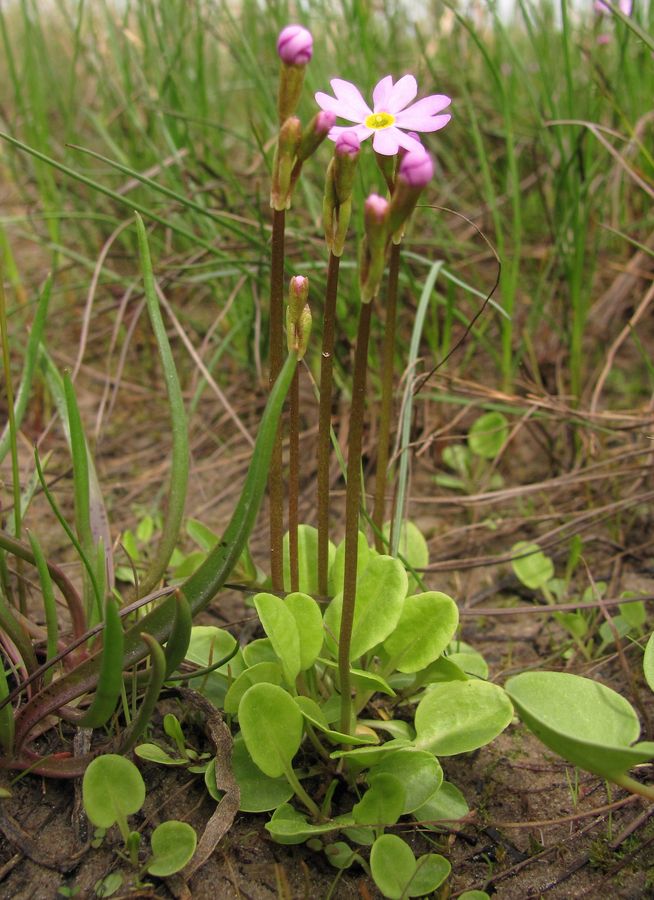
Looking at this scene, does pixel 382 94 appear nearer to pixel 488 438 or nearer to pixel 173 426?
pixel 173 426

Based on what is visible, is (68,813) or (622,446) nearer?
(68,813)

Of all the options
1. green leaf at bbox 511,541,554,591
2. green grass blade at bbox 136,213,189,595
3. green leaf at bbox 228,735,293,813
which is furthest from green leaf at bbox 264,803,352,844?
green leaf at bbox 511,541,554,591

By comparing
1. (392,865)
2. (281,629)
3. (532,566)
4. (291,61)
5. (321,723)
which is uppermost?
(291,61)

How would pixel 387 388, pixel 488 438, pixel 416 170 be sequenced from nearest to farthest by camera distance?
1. pixel 416 170
2. pixel 387 388
3. pixel 488 438

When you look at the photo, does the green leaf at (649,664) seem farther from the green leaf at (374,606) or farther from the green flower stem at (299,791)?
the green flower stem at (299,791)

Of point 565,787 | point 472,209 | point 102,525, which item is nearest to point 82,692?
point 102,525

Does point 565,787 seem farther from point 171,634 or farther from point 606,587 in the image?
point 171,634

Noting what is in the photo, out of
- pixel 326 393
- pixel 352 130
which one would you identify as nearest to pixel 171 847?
pixel 326 393
